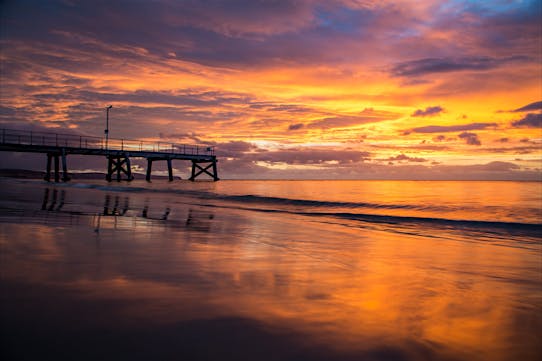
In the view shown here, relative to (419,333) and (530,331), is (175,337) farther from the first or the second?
(530,331)

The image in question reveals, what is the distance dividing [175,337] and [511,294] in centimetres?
398

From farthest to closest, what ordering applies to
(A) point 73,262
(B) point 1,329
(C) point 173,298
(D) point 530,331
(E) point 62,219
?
(E) point 62,219 → (A) point 73,262 → (C) point 173,298 → (D) point 530,331 → (B) point 1,329

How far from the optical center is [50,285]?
3.58 meters

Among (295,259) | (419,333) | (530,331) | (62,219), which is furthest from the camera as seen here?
(62,219)

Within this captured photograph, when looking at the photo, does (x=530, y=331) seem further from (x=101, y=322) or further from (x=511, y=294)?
(x=101, y=322)

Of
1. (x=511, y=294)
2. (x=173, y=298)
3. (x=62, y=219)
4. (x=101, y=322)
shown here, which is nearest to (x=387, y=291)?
(x=511, y=294)

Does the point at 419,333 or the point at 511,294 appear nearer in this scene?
the point at 419,333


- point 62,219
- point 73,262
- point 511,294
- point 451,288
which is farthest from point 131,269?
point 62,219

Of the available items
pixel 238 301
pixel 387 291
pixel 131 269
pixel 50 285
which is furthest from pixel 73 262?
pixel 387 291

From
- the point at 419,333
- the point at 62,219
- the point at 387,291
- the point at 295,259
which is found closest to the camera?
the point at 419,333

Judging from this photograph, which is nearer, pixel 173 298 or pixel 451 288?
pixel 173 298

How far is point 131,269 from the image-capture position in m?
4.50

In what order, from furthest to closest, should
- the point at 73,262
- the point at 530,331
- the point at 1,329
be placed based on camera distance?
the point at 73,262
the point at 530,331
the point at 1,329

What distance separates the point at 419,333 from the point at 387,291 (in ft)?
4.06
